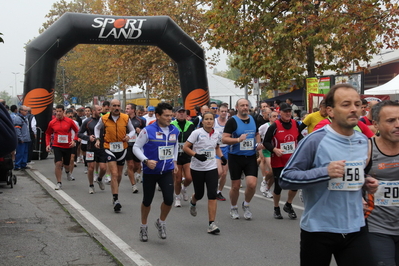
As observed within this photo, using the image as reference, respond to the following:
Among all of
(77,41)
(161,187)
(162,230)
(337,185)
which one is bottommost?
(162,230)

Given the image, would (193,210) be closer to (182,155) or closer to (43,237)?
(182,155)

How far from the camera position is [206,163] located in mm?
7910

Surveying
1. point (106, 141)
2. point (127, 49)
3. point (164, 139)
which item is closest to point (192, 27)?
point (127, 49)

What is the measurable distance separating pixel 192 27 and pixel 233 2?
39.9 feet

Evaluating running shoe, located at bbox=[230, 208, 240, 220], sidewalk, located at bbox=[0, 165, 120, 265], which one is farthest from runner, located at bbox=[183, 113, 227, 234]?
sidewalk, located at bbox=[0, 165, 120, 265]

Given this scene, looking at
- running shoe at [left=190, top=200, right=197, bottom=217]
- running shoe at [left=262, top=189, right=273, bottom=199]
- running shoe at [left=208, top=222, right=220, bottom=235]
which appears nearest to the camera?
running shoe at [left=208, top=222, right=220, bottom=235]

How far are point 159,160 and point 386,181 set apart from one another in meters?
3.76

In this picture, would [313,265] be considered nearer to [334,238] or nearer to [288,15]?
[334,238]

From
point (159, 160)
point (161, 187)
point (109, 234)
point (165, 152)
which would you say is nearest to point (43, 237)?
point (109, 234)

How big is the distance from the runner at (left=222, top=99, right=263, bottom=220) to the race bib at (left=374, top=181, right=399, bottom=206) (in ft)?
14.7

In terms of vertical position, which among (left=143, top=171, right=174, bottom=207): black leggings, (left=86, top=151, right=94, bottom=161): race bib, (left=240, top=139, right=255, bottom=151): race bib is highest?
(left=240, top=139, right=255, bottom=151): race bib

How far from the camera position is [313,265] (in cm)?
346

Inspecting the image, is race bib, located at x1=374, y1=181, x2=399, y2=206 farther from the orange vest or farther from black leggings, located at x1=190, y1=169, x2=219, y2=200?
the orange vest

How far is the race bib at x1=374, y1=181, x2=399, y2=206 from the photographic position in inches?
150
